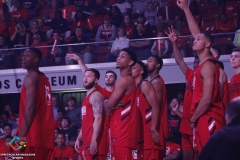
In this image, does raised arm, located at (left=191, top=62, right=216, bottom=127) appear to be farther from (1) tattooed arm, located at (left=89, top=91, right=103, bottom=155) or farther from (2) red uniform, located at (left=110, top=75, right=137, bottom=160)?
(1) tattooed arm, located at (left=89, top=91, right=103, bottom=155)

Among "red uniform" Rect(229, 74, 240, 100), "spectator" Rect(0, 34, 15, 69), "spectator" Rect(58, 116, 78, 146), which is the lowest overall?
"spectator" Rect(58, 116, 78, 146)

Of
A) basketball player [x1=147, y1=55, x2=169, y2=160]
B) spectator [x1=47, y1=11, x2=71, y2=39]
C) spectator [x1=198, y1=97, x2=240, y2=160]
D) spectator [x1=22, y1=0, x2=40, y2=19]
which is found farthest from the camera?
spectator [x1=22, y1=0, x2=40, y2=19]

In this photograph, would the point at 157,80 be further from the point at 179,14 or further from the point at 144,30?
the point at 179,14

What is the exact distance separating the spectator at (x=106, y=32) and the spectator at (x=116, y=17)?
0.41m

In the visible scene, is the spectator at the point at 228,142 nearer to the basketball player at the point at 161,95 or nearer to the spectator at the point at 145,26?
the basketball player at the point at 161,95

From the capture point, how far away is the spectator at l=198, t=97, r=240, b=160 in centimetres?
455

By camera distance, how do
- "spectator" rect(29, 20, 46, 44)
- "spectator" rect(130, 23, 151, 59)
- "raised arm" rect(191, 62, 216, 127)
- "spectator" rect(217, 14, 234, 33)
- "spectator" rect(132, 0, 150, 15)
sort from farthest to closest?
"spectator" rect(132, 0, 150, 15) → "spectator" rect(29, 20, 46, 44) → "spectator" rect(217, 14, 234, 33) → "spectator" rect(130, 23, 151, 59) → "raised arm" rect(191, 62, 216, 127)

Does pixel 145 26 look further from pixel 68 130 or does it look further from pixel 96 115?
pixel 96 115

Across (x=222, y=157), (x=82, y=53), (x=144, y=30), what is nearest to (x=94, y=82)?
(x=222, y=157)

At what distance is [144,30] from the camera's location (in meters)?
17.1

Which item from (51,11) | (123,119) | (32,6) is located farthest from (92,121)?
(32,6)

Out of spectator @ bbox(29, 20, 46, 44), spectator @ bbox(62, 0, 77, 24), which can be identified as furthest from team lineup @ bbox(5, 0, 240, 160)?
spectator @ bbox(62, 0, 77, 24)

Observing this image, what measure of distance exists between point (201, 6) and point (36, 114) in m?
12.1

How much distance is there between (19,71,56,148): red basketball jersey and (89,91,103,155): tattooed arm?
83 cm
